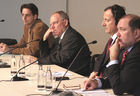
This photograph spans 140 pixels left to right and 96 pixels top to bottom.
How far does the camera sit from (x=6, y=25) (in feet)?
25.2

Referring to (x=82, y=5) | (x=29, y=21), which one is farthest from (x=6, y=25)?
(x=29, y=21)

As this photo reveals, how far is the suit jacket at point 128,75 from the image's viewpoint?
2.57 metres

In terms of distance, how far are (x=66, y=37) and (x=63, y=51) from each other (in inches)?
8.1

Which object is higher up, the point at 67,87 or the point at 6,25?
the point at 6,25

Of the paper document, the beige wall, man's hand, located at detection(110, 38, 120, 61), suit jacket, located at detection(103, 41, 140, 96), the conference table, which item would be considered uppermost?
the beige wall

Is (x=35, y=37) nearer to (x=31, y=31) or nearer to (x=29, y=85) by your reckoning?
(x=31, y=31)

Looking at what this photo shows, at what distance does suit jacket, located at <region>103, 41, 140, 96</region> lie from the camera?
8.44 feet

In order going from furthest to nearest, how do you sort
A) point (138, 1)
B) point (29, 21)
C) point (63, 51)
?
1. point (138, 1)
2. point (29, 21)
3. point (63, 51)

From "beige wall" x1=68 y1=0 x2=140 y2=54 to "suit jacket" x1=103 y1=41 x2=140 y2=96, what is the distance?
166 inches

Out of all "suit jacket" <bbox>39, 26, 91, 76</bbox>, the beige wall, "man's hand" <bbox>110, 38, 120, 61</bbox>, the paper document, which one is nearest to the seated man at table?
"suit jacket" <bbox>39, 26, 91, 76</bbox>

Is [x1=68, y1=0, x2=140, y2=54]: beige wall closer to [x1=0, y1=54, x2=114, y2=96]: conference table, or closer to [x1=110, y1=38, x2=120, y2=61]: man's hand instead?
[x1=0, y1=54, x2=114, y2=96]: conference table

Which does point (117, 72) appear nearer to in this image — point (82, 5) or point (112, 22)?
point (112, 22)

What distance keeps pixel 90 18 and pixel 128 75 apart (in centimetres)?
469

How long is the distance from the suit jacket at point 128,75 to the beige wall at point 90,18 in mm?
4208
